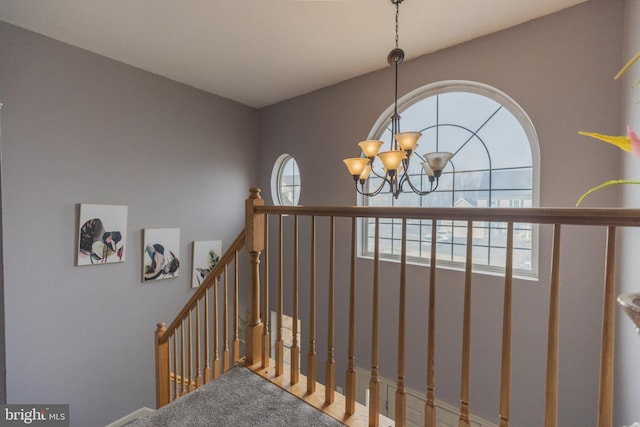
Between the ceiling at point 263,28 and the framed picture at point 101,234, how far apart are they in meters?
1.58

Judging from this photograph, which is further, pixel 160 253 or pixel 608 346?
pixel 160 253

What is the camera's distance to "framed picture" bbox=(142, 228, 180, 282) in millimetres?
3262

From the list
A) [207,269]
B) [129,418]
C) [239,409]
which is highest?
[207,269]

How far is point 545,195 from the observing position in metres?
2.21

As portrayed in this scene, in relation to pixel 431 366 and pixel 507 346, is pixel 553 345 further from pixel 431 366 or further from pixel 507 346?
pixel 431 366

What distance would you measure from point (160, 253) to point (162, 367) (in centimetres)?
146

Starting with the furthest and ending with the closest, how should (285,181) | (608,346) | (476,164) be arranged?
1. (285,181)
2. (476,164)
3. (608,346)

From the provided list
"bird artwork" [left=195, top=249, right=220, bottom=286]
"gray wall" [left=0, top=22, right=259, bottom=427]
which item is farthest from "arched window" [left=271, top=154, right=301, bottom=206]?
"bird artwork" [left=195, top=249, right=220, bottom=286]

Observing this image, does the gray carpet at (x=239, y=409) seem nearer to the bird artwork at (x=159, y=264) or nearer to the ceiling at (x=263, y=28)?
the bird artwork at (x=159, y=264)

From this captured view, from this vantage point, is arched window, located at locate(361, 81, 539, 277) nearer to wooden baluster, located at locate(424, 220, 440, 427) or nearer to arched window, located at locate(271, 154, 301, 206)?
arched window, located at locate(271, 154, 301, 206)

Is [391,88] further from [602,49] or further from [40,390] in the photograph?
[40,390]

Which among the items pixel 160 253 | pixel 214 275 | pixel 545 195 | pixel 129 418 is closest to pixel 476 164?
pixel 545 195

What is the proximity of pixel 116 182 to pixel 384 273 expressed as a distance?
118 inches

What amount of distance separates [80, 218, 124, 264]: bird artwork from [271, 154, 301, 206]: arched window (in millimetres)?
2034
